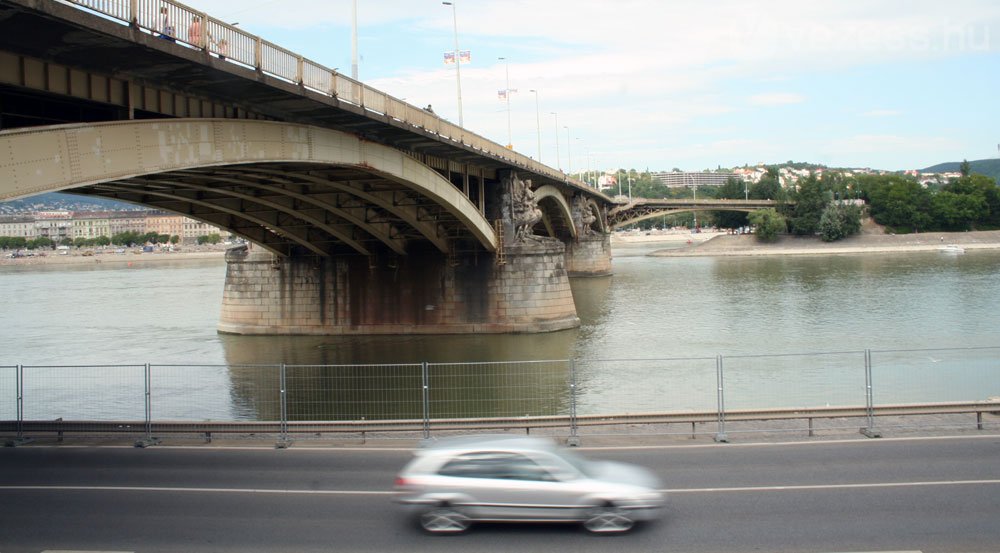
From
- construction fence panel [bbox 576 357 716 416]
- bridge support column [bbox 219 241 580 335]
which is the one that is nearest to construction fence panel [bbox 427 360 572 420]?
construction fence panel [bbox 576 357 716 416]

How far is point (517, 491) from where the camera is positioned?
29.6ft

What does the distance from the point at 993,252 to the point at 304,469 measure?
3512 inches

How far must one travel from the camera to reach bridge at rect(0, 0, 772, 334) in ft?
43.2

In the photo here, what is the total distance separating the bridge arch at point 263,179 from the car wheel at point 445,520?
7306 mm

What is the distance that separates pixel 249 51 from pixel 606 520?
1221 centimetres

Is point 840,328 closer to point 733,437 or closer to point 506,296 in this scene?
point 506,296

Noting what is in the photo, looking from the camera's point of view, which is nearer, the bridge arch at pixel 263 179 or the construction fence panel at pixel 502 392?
the bridge arch at pixel 263 179

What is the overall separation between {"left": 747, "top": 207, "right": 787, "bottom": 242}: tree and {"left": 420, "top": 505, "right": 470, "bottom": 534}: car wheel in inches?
3643

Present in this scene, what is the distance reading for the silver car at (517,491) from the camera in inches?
353

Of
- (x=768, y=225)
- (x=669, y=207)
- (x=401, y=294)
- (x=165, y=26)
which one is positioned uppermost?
(x=669, y=207)

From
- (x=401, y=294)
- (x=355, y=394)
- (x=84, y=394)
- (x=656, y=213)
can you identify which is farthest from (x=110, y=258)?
(x=355, y=394)

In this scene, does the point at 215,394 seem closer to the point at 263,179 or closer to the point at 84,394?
the point at 84,394

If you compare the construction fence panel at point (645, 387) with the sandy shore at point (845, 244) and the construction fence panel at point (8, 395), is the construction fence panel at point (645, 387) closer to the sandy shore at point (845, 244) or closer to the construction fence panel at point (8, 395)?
the construction fence panel at point (8, 395)

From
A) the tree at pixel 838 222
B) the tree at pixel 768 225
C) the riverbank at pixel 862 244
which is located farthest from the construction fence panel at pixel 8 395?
the tree at pixel 768 225
